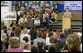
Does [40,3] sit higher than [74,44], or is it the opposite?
[74,44]

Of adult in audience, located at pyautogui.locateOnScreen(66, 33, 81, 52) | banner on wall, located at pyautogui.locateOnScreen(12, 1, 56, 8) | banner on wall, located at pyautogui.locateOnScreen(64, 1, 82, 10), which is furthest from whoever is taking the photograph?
banner on wall, located at pyautogui.locateOnScreen(12, 1, 56, 8)

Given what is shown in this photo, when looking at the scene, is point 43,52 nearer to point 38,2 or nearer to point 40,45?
point 40,45

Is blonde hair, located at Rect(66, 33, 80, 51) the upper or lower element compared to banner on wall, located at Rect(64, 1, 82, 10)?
upper

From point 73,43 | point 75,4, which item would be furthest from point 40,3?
point 73,43

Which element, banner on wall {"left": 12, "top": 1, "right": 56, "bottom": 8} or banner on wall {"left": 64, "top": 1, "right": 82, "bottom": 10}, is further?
banner on wall {"left": 12, "top": 1, "right": 56, "bottom": 8}

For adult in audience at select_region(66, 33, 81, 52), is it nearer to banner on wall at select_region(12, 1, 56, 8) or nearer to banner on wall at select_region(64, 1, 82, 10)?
banner on wall at select_region(64, 1, 82, 10)

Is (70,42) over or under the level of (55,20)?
over

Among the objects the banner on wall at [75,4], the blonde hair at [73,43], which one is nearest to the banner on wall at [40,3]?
the banner on wall at [75,4]

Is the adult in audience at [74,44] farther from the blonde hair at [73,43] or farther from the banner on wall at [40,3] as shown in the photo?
the banner on wall at [40,3]

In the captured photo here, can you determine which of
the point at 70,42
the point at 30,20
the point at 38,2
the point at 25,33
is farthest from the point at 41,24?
the point at 70,42

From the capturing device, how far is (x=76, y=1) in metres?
16.8

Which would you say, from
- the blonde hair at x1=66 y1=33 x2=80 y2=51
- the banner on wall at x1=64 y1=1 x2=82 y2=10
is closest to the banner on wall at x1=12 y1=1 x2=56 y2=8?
the banner on wall at x1=64 y1=1 x2=82 y2=10

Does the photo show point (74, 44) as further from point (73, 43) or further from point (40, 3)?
point (40, 3)

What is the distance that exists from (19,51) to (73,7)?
1158cm
